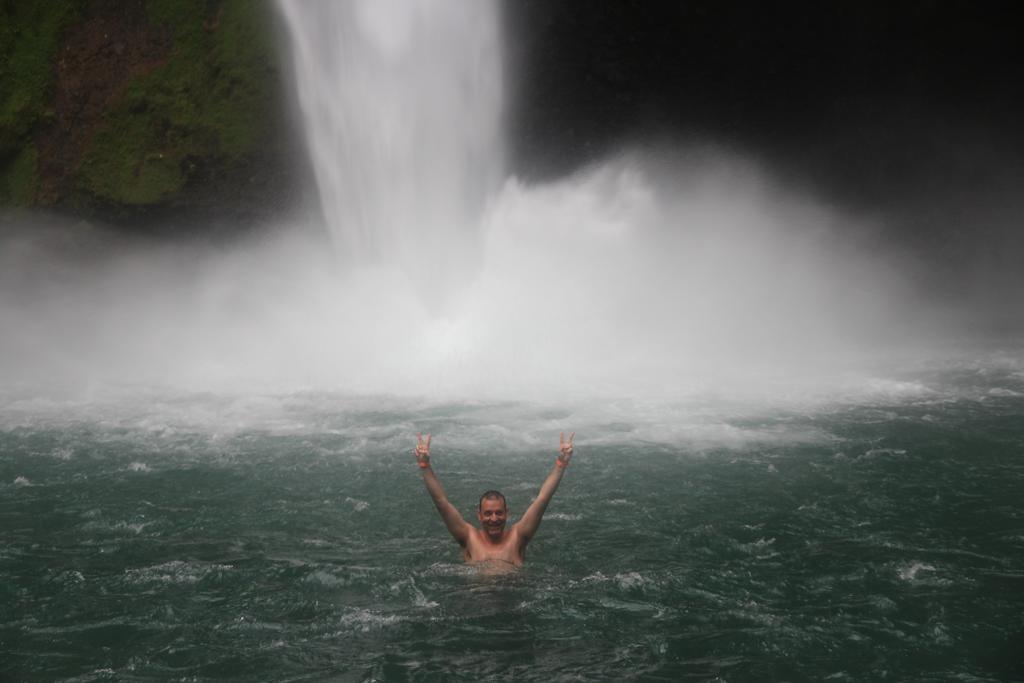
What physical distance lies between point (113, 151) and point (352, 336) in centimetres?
666

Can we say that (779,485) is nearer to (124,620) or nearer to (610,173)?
(124,620)

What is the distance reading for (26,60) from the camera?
21.4 m

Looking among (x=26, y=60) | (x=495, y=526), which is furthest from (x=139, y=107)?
(x=495, y=526)

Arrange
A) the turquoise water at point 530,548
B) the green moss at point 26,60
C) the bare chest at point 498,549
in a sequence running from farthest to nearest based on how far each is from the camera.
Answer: the green moss at point 26,60 → the bare chest at point 498,549 → the turquoise water at point 530,548

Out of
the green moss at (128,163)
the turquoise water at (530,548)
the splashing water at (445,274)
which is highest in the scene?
the green moss at (128,163)

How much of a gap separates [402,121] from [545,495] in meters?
13.2

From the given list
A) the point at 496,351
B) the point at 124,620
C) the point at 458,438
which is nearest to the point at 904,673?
the point at 124,620

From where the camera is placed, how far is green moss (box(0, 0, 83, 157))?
21234 millimetres

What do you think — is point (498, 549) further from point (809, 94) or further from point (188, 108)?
point (809, 94)

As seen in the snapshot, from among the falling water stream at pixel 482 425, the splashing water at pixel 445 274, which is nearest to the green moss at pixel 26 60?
the splashing water at pixel 445 274

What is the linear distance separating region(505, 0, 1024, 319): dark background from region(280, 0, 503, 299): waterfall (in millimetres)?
1415

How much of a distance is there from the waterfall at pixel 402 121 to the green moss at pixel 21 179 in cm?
578

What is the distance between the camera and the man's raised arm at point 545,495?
7438 millimetres

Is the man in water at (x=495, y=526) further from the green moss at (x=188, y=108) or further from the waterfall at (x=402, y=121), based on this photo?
the green moss at (x=188, y=108)
